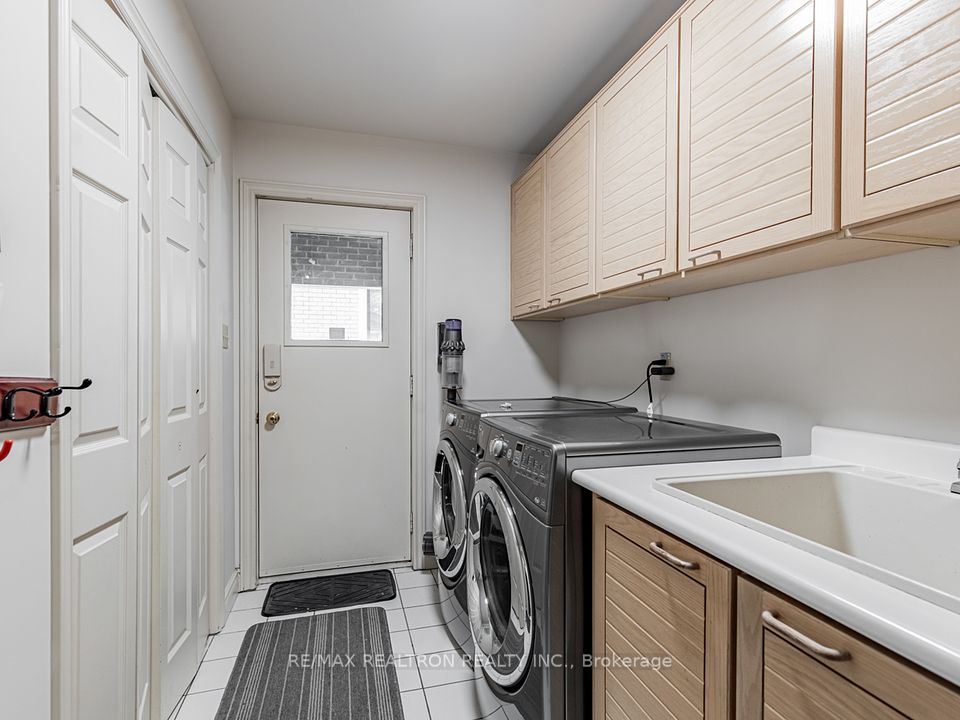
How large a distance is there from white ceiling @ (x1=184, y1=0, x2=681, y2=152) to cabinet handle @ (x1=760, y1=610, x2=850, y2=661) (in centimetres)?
182

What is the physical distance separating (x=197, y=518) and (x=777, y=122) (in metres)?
2.25

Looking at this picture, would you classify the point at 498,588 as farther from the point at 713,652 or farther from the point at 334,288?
the point at 334,288

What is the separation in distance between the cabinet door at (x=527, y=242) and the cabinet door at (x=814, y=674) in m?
1.79

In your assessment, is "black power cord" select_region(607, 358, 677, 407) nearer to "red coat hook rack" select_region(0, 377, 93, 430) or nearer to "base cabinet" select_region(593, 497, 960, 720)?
"base cabinet" select_region(593, 497, 960, 720)

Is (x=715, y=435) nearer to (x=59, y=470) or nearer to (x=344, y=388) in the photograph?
(x=59, y=470)

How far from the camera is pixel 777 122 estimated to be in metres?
1.06

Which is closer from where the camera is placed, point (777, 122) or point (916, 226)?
point (916, 226)

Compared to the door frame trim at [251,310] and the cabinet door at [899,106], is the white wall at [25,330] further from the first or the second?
the door frame trim at [251,310]

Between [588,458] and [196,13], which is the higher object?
[196,13]

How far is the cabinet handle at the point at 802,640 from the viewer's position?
0.58m

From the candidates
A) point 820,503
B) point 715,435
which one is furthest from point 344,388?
point 820,503

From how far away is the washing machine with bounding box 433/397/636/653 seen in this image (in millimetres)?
1925

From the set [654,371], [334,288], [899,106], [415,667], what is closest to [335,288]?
[334,288]

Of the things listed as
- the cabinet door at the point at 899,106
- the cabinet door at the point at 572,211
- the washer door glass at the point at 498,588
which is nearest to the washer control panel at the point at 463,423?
the washer door glass at the point at 498,588
